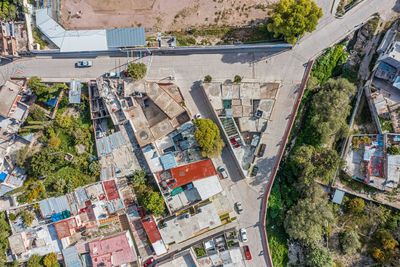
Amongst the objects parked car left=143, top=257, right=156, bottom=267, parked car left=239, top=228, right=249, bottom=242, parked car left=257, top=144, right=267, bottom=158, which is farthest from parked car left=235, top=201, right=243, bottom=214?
parked car left=143, top=257, right=156, bottom=267

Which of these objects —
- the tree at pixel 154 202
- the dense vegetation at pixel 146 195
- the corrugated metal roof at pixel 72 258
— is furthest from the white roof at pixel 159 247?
the corrugated metal roof at pixel 72 258

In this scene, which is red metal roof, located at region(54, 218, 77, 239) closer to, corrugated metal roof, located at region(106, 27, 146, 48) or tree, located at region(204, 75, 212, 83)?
corrugated metal roof, located at region(106, 27, 146, 48)

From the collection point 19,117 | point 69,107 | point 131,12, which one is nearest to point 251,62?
point 131,12

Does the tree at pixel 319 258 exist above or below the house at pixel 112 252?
below

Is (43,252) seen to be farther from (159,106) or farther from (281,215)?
(281,215)

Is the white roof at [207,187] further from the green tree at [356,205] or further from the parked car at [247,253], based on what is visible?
the green tree at [356,205]

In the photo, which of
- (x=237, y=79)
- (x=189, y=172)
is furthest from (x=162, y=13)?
(x=189, y=172)
